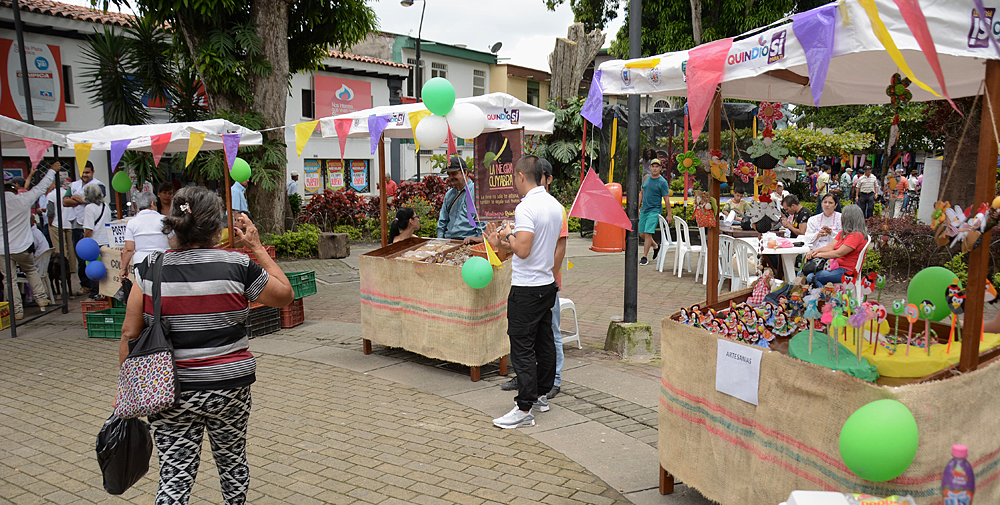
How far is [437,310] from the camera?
19.1 ft

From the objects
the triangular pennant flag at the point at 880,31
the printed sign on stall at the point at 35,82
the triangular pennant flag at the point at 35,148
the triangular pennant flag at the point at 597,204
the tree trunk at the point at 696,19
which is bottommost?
the triangular pennant flag at the point at 597,204

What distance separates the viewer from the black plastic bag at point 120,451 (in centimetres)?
279

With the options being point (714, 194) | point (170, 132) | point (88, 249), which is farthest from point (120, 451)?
point (88, 249)

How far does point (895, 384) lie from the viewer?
2.84 metres

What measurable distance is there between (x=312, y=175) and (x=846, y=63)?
24.3m

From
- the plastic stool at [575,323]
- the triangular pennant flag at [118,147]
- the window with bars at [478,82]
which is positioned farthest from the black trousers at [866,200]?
the window with bars at [478,82]

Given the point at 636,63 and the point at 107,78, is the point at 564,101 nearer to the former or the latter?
the point at 107,78

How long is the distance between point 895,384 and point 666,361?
1.06 m

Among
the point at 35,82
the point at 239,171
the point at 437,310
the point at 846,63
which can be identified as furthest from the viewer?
the point at 35,82

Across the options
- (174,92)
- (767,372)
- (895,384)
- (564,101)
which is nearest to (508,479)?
(767,372)

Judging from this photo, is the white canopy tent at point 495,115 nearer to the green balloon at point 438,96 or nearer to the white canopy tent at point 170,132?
the green balloon at point 438,96

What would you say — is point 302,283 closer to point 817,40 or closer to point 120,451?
point 120,451

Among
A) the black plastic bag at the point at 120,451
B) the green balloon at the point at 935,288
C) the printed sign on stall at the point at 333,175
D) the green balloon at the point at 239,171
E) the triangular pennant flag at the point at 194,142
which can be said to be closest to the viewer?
the black plastic bag at the point at 120,451

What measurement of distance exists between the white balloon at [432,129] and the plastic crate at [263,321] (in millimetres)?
3309
